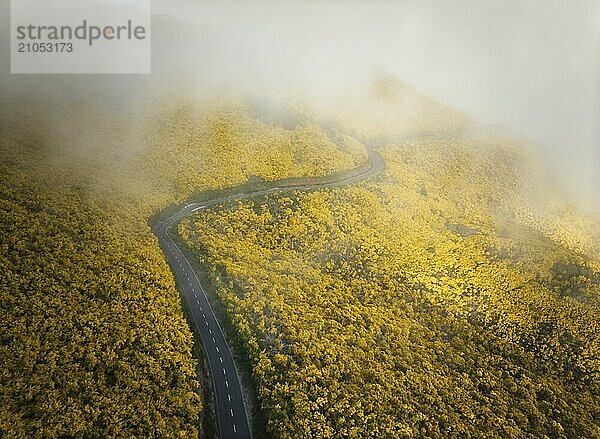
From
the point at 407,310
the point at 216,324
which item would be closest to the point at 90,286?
the point at 216,324

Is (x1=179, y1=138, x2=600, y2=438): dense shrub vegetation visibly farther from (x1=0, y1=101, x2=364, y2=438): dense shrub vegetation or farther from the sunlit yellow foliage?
(x1=0, y1=101, x2=364, y2=438): dense shrub vegetation

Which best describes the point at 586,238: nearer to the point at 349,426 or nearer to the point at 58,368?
the point at 349,426

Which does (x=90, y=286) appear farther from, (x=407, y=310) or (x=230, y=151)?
(x=230, y=151)

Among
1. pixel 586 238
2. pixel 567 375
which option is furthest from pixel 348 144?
pixel 567 375

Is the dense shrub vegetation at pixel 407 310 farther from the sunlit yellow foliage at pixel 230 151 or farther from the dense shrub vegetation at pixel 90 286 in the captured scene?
the dense shrub vegetation at pixel 90 286

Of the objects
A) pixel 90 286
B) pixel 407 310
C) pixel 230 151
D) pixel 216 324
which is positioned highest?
pixel 230 151

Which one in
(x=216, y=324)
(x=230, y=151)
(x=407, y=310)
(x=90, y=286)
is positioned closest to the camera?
(x=90, y=286)
